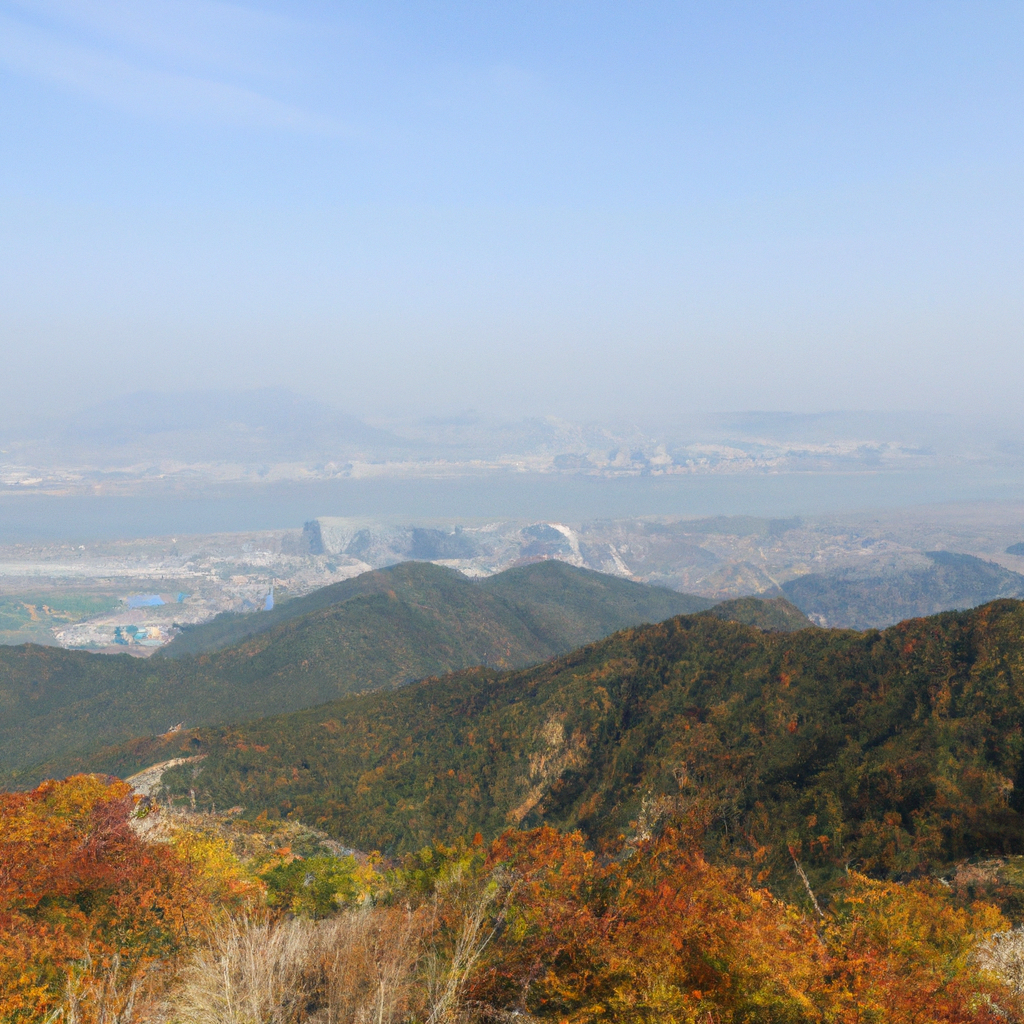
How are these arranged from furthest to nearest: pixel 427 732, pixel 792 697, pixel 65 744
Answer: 1. pixel 65 744
2. pixel 427 732
3. pixel 792 697

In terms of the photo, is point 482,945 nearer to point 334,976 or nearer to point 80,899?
point 334,976

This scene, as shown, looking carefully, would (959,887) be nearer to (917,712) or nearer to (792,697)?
(917,712)

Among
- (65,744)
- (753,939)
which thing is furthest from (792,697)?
(65,744)

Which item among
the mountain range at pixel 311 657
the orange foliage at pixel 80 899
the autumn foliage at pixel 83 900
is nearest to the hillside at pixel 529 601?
the mountain range at pixel 311 657

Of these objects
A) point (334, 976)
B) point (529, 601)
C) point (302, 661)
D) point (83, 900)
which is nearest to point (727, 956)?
point (334, 976)

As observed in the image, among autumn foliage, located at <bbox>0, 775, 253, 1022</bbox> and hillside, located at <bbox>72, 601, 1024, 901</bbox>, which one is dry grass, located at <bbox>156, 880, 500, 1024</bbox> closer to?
autumn foliage, located at <bbox>0, 775, 253, 1022</bbox>
